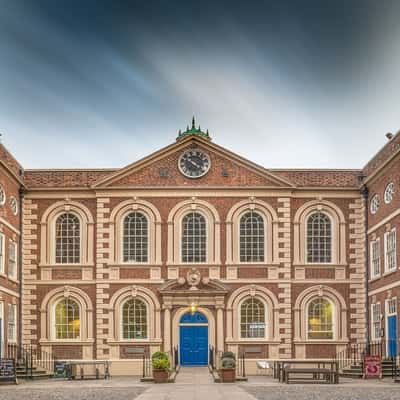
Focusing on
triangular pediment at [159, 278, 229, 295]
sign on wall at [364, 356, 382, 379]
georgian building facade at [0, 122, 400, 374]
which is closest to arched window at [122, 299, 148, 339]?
georgian building facade at [0, 122, 400, 374]

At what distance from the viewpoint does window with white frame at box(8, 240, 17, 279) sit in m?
38.0

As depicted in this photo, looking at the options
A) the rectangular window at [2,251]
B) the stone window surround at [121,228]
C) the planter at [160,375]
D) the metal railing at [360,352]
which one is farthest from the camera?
the stone window surround at [121,228]

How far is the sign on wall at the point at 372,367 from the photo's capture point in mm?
33469

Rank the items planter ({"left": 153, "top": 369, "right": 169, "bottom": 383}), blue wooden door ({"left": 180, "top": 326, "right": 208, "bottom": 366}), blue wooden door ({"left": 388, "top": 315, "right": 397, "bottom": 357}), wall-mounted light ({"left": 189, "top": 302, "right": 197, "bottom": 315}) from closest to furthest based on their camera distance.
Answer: planter ({"left": 153, "top": 369, "right": 169, "bottom": 383}), blue wooden door ({"left": 388, "top": 315, "right": 397, "bottom": 357}), wall-mounted light ({"left": 189, "top": 302, "right": 197, "bottom": 315}), blue wooden door ({"left": 180, "top": 326, "right": 208, "bottom": 366})

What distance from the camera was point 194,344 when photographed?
Result: 39562mm

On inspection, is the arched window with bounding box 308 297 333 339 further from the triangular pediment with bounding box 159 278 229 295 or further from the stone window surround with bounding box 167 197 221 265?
the stone window surround with bounding box 167 197 221 265

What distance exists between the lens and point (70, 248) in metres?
40.2

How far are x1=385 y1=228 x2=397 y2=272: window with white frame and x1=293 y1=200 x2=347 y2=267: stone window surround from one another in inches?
146

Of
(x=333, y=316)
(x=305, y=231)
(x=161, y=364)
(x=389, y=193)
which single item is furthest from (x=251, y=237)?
(x=161, y=364)

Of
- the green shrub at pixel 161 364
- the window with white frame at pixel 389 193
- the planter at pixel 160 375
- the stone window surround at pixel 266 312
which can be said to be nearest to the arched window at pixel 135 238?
the stone window surround at pixel 266 312

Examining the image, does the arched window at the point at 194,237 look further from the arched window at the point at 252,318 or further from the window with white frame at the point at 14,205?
the window with white frame at the point at 14,205

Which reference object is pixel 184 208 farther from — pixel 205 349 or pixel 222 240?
pixel 205 349

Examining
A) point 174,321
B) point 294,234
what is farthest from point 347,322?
point 174,321

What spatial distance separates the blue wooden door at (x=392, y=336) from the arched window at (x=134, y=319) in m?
10.2
